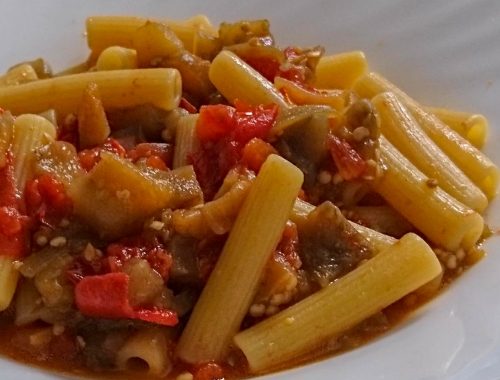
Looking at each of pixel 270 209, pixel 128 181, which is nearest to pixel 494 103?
pixel 270 209

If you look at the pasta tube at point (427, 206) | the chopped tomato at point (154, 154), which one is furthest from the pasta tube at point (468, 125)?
the chopped tomato at point (154, 154)

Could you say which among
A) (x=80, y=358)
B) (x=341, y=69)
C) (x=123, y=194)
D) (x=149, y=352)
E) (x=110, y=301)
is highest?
(x=341, y=69)

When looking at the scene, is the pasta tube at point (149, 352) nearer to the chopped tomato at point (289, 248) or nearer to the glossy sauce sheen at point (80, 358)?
the glossy sauce sheen at point (80, 358)

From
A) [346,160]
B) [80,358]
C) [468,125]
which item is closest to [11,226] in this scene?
[80,358]

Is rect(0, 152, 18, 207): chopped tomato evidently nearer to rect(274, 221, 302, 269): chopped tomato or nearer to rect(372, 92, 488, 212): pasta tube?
rect(274, 221, 302, 269): chopped tomato

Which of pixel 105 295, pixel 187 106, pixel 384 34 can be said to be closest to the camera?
pixel 105 295

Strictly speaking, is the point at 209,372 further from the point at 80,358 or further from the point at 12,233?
the point at 12,233

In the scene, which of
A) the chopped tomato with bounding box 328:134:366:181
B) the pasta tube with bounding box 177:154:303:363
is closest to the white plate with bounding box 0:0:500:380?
the chopped tomato with bounding box 328:134:366:181
